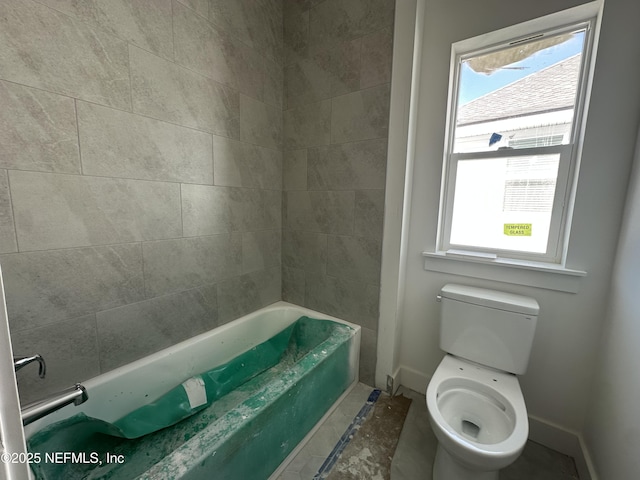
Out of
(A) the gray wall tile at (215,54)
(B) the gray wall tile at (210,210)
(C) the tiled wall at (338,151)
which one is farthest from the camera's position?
(C) the tiled wall at (338,151)

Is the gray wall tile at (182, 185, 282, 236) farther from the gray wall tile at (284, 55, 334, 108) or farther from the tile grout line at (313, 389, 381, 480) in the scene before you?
the tile grout line at (313, 389, 381, 480)

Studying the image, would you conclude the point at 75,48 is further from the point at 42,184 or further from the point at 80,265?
the point at 80,265

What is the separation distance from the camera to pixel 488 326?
140cm

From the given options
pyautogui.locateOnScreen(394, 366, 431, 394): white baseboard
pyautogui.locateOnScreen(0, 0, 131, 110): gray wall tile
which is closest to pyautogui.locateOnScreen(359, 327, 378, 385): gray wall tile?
pyautogui.locateOnScreen(394, 366, 431, 394): white baseboard

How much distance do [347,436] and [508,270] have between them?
1272 mm

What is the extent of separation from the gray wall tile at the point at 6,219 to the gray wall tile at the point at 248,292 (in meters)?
0.93

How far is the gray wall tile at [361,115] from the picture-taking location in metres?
1.59

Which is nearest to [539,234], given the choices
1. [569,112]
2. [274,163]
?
[569,112]

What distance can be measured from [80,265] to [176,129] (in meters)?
0.79

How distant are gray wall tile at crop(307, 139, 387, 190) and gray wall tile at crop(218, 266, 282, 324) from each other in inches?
30.1

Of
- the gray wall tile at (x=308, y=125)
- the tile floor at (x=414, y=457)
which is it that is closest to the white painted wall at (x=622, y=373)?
the tile floor at (x=414, y=457)

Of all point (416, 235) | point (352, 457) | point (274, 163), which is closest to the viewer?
point (352, 457)

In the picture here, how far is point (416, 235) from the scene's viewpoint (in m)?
1.74

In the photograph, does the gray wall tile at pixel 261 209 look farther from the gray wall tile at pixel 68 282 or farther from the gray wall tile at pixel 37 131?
the gray wall tile at pixel 37 131
